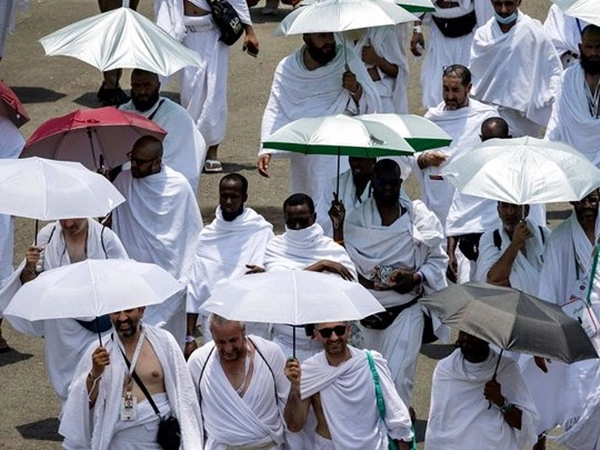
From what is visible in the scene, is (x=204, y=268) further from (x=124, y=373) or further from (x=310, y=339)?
(x=124, y=373)

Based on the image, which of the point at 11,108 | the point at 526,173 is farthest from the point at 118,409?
the point at 11,108

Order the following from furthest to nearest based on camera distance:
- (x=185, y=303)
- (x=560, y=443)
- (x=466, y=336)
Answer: (x=185, y=303) → (x=560, y=443) → (x=466, y=336)

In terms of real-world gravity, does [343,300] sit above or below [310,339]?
above

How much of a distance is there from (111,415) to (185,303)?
8.15 feet

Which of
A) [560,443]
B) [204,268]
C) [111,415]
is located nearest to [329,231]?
[204,268]

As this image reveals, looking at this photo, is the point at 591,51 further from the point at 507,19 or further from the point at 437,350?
the point at 437,350

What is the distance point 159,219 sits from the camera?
1284cm

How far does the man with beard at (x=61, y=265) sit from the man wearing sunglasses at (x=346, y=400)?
1.89 m

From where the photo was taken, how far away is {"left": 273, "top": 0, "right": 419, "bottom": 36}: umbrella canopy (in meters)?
13.6

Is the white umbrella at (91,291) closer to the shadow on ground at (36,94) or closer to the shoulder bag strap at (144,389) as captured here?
the shoulder bag strap at (144,389)

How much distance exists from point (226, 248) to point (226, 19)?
15.1 feet

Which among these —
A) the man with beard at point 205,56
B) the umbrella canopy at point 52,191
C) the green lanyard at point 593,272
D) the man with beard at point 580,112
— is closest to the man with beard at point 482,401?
the green lanyard at point 593,272

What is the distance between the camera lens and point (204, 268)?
490 inches

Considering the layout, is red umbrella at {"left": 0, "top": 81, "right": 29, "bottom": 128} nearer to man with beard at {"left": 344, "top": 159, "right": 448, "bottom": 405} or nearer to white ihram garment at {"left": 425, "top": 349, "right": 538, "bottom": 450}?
man with beard at {"left": 344, "top": 159, "right": 448, "bottom": 405}
